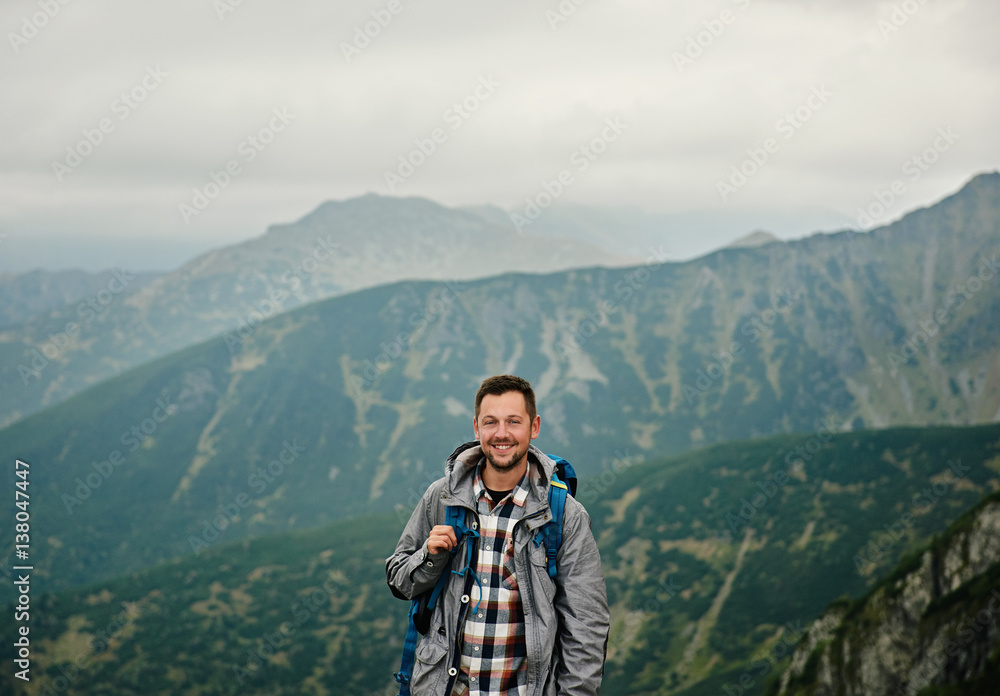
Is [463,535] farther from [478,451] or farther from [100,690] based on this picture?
[100,690]

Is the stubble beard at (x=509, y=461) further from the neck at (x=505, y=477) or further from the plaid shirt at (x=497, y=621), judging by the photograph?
the plaid shirt at (x=497, y=621)

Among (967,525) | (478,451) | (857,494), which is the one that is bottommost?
(478,451)

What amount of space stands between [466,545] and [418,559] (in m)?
0.62

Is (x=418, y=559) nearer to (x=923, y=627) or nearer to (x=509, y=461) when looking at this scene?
(x=509, y=461)

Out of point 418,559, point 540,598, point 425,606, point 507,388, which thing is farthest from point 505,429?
point 425,606

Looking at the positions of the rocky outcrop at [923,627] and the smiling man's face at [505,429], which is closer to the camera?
the smiling man's face at [505,429]

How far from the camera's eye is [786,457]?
185m

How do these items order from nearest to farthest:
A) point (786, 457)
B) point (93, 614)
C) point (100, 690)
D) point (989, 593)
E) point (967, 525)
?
point (989, 593) < point (967, 525) < point (100, 690) < point (93, 614) < point (786, 457)

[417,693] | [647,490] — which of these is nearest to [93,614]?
[647,490]

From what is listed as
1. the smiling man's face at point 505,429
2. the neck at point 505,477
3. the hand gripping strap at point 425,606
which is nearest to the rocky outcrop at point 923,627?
the hand gripping strap at point 425,606

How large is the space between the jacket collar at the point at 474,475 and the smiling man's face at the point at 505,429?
1.11 ft

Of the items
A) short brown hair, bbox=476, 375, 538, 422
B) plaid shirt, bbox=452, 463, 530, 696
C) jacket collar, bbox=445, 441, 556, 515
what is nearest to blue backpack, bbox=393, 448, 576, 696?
jacket collar, bbox=445, 441, 556, 515

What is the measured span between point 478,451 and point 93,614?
18173cm

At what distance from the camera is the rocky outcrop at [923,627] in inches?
2283
